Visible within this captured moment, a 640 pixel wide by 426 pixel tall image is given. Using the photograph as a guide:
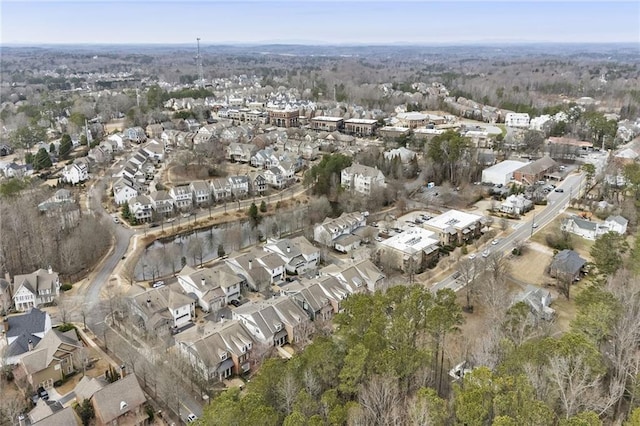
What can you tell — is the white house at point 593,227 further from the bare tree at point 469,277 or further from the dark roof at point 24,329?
the dark roof at point 24,329

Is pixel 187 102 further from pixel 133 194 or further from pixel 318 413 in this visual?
pixel 318 413

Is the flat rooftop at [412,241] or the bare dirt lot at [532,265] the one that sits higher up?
the flat rooftop at [412,241]

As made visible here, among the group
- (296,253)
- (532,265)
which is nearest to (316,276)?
(296,253)

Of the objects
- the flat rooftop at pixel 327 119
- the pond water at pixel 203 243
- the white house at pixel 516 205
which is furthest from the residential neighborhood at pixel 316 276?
the flat rooftop at pixel 327 119

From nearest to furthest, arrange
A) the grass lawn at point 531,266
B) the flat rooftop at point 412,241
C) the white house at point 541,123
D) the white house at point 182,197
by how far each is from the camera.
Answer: the grass lawn at point 531,266
the flat rooftop at point 412,241
the white house at point 182,197
the white house at point 541,123

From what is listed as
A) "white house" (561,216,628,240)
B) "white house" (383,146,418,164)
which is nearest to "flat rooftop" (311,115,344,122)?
"white house" (383,146,418,164)

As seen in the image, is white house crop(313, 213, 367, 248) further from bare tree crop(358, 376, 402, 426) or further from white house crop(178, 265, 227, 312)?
bare tree crop(358, 376, 402, 426)

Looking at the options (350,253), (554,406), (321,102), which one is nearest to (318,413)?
(554,406)

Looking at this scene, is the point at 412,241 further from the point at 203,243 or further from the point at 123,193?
the point at 123,193
